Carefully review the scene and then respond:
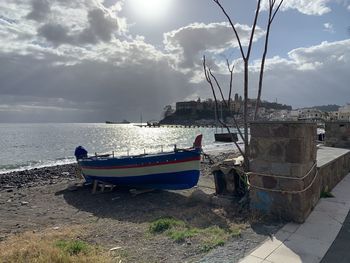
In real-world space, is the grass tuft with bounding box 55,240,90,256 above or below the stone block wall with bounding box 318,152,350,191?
below

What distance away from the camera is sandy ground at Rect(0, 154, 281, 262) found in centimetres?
415

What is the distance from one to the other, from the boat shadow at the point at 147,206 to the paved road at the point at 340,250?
168 centimetres

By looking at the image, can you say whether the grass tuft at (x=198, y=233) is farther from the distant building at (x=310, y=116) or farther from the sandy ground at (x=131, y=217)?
the distant building at (x=310, y=116)

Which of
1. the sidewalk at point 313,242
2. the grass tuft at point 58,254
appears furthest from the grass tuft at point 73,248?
the sidewalk at point 313,242

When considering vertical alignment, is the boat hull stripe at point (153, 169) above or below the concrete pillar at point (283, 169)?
below

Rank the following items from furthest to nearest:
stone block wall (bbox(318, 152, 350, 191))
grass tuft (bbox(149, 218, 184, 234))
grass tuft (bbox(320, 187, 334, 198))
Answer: stone block wall (bbox(318, 152, 350, 191)), grass tuft (bbox(320, 187, 334, 198)), grass tuft (bbox(149, 218, 184, 234))

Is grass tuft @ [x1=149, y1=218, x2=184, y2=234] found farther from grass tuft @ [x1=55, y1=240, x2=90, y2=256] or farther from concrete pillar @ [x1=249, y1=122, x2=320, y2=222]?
concrete pillar @ [x1=249, y1=122, x2=320, y2=222]

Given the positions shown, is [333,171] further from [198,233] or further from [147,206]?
[147,206]

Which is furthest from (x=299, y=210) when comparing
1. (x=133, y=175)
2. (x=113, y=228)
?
(x=133, y=175)

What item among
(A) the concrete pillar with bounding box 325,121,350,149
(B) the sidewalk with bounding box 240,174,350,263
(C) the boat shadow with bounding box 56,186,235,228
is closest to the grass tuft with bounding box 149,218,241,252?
(C) the boat shadow with bounding box 56,186,235,228

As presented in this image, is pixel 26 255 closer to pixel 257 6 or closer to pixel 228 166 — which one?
pixel 228 166

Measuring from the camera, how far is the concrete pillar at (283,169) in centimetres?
474

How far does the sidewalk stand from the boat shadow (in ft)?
3.91

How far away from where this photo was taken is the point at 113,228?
6.45 m
